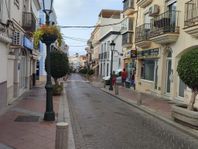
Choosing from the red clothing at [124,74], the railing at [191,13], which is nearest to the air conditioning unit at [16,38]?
the railing at [191,13]

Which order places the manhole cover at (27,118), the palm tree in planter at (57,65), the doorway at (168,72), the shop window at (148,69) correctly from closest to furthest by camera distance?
the manhole cover at (27,118), the palm tree in planter at (57,65), the doorway at (168,72), the shop window at (148,69)

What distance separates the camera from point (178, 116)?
38.9 ft

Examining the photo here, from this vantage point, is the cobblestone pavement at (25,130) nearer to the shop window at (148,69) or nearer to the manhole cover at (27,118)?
the manhole cover at (27,118)

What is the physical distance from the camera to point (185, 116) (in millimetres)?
11320

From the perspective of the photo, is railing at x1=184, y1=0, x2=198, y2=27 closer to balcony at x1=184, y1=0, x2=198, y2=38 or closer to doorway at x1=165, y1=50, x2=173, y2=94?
balcony at x1=184, y1=0, x2=198, y2=38

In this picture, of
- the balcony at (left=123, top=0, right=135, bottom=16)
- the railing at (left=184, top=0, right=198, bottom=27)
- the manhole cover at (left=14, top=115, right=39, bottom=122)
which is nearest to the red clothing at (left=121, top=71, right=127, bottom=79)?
the balcony at (left=123, top=0, right=135, bottom=16)

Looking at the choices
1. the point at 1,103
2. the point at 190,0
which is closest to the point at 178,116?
the point at 1,103

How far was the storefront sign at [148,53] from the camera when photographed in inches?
923

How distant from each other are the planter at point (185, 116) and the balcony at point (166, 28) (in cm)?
811

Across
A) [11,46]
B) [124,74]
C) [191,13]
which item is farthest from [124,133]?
[124,74]

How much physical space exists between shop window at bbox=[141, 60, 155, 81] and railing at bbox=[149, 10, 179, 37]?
3.92 m

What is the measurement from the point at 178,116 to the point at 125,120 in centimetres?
187

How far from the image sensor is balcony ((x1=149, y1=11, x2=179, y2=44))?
19.5 m

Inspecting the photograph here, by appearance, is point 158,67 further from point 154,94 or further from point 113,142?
point 113,142
